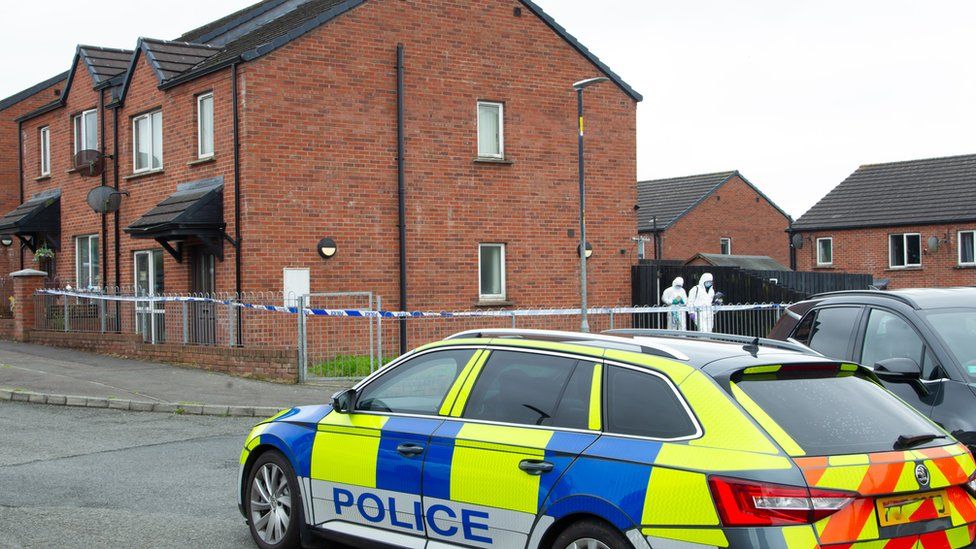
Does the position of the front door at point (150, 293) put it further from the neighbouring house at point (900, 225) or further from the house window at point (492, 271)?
the neighbouring house at point (900, 225)

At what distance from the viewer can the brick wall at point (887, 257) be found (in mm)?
41594

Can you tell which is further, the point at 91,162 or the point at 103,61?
the point at 103,61

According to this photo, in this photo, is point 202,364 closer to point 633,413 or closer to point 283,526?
point 283,526

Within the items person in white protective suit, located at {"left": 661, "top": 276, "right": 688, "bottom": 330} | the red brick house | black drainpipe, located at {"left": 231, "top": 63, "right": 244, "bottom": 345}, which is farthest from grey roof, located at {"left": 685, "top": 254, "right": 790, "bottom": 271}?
black drainpipe, located at {"left": 231, "top": 63, "right": 244, "bottom": 345}

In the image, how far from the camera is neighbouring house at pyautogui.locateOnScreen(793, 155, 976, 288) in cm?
4166

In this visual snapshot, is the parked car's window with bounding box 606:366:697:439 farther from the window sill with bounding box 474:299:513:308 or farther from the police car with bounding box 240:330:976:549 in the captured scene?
the window sill with bounding box 474:299:513:308

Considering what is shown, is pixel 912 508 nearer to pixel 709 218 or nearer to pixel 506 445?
pixel 506 445

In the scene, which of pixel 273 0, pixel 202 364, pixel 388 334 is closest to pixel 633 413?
pixel 202 364

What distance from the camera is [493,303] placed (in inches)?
928

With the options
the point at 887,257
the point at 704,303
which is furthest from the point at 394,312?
the point at 887,257

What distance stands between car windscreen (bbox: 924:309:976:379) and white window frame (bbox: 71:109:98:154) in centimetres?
2217

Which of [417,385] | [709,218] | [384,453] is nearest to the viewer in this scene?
[384,453]

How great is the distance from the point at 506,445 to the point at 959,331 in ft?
12.8

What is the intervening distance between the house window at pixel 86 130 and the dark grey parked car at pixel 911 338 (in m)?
21.0
